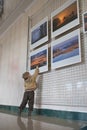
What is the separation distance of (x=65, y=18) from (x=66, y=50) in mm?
628

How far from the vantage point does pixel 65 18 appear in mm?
3488

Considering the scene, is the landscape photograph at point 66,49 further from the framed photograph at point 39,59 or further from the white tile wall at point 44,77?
the framed photograph at point 39,59

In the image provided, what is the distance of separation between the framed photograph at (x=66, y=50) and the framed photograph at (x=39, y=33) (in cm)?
41

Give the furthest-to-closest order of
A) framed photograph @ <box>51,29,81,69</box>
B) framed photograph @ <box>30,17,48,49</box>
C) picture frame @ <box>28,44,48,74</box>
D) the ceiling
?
the ceiling, framed photograph @ <box>30,17,48,49</box>, picture frame @ <box>28,44,48,74</box>, framed photograph @ <box>51,29,81,69</box>

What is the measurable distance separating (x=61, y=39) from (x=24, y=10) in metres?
2.17

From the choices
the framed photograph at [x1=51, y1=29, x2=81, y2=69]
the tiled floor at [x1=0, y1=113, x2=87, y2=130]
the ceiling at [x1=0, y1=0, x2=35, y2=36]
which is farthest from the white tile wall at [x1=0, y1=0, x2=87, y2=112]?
the tiled floor at [x1=0, y1=113, x2=87, y2=130]

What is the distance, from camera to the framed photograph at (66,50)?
3.07m

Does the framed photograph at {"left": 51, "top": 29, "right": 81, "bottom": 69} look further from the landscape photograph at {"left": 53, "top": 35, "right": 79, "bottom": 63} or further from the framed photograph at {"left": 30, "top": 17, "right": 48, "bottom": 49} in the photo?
the framed photograph at {"left": 30, "top": 17, "right": 48, "bottom": 49}

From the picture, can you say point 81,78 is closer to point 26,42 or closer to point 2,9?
point 26,42

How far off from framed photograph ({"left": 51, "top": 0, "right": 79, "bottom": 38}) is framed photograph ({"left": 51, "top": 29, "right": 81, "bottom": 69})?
165 mm

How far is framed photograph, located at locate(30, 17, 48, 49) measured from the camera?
13.2ft

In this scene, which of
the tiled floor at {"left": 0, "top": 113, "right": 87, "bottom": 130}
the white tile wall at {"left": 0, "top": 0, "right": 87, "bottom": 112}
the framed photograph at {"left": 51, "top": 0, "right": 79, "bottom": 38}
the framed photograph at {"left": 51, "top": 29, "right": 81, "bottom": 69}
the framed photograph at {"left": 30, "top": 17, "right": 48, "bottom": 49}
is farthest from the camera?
the framed photograph at {"left": 30, "top": 17, "right": 48, "bottom": 49}

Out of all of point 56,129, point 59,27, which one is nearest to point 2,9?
point 59,27

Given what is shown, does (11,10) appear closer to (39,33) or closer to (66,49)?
(39,33)
